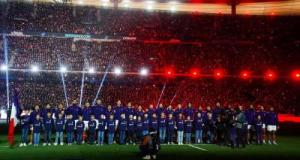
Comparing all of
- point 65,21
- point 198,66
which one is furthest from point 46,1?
point 198,66

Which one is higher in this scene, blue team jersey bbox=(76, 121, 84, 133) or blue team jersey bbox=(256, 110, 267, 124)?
blue team jersey bbox=(256, 110, 267, 124)

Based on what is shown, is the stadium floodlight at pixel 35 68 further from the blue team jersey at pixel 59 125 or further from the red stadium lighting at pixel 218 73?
the red stadium lighting at pixel 218 73

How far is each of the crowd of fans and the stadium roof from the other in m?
1.73

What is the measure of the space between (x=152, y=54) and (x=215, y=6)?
9431mm

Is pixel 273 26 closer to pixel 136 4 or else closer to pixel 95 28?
pixel 136 4

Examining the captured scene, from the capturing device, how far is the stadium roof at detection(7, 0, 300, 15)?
38438 millimetres

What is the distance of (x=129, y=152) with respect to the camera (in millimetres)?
17234

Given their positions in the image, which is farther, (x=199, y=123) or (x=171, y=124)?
(x=199, y=123)

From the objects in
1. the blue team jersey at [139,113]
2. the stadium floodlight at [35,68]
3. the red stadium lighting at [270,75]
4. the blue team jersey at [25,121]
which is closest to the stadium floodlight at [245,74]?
the red stadium lighting at [270,75]

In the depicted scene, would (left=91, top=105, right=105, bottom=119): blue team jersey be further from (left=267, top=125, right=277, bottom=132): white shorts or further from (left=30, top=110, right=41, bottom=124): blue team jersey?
(left=267, top=125, right=277, bottom=132): white shorts

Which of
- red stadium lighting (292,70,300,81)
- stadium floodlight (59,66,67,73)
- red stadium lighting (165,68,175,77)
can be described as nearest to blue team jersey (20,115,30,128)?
stadium floodlight (59,66,67,73)

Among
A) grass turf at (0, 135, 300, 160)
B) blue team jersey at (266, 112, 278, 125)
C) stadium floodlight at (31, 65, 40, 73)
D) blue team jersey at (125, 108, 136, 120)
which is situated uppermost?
stadium floodlight at (31, 65, 40, 73)

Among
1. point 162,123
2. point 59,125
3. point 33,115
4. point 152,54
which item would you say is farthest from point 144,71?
point 33,115

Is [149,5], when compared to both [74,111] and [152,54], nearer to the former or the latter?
[152,54]
